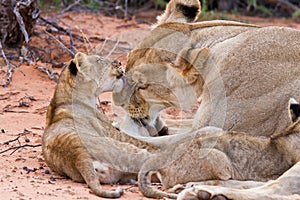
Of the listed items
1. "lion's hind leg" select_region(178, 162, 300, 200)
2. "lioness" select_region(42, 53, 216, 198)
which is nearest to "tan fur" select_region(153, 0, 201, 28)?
"lioness" select_region(42, 53, 216, 198)

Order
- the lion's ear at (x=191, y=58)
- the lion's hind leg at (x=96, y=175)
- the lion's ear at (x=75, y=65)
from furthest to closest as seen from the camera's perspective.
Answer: the lion's ear at (x=75, y=65) → the lion's ear at (x=191, y=58) → the lion's hind leg at (x=96, y=175)

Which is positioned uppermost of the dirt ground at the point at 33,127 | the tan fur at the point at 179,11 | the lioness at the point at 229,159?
the tan fur at the point at 179,11

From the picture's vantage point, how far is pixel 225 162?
5.73m

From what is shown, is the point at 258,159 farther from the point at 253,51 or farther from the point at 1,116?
the point at 1,116

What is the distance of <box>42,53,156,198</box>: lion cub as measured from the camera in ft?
19.3

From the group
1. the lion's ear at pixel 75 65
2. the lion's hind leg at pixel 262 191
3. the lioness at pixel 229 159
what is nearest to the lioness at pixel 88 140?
the lion's ear at pixel 75 65

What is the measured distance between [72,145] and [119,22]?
23.6ft

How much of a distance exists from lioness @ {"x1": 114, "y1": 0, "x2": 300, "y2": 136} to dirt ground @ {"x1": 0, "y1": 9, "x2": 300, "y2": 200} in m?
0.77

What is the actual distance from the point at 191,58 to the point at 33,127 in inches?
74.4

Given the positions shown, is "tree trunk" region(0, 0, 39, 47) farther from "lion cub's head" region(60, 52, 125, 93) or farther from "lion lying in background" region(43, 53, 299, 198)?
"lion lying in background" region(43, 53, 299, 198)

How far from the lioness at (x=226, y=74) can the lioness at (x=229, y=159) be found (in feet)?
1.36

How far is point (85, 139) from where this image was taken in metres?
6.07

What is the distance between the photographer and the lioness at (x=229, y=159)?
572 cm

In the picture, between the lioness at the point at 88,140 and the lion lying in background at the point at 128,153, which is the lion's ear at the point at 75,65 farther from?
the lion lying in background at the point at 128,153
